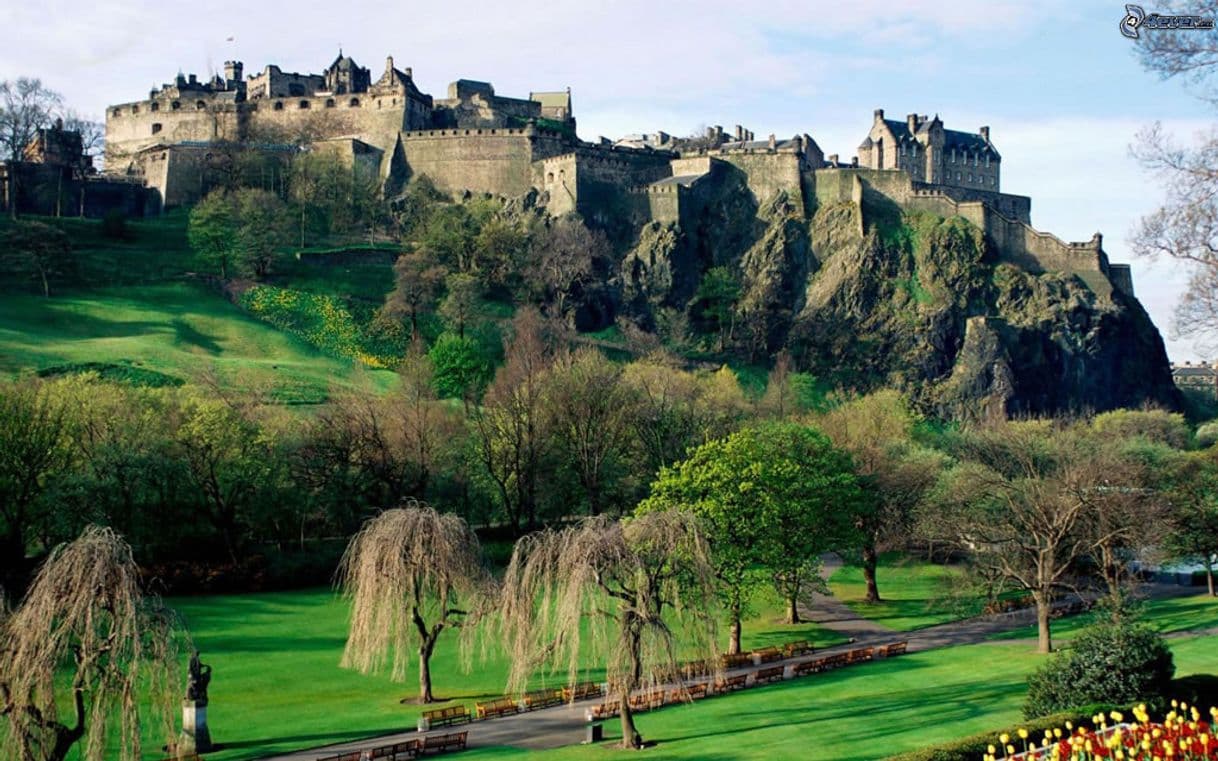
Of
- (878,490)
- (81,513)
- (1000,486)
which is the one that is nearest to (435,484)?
(81,513)

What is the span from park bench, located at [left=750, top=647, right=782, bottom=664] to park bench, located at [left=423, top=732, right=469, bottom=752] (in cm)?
1195

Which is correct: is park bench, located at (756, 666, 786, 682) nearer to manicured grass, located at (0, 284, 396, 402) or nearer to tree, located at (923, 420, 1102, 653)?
tree, located at (923, 420, 1102, 653)

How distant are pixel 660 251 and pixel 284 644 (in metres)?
61.1

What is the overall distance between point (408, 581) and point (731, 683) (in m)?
9.02

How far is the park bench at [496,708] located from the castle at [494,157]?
222 ft

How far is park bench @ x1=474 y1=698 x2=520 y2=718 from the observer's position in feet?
99.7

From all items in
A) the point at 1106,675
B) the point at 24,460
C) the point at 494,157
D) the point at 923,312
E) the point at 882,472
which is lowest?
the point at 1106,675

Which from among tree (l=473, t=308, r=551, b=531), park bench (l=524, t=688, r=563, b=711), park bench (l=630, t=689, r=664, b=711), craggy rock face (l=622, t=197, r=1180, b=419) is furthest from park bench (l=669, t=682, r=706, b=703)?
craggy rock face (l=622, t=197, r=1180, b=419)

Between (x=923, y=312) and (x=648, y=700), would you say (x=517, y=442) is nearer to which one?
(x=648, y=700)

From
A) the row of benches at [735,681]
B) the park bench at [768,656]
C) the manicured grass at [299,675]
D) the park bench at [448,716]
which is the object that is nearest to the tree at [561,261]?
the manicured grass at [299,675]

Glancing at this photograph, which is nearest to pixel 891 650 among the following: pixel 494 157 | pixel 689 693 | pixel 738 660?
pixel 738 660

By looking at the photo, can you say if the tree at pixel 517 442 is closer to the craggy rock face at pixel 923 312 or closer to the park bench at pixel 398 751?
the park bench at pixel 398 751

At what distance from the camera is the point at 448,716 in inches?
1179

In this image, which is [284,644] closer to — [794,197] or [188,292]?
[188,292]
